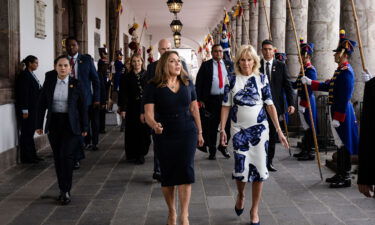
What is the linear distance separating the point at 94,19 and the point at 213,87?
265 inches

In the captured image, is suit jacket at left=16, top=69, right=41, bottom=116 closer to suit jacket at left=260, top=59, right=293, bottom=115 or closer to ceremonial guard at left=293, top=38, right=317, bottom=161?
suit jacket at left=260, top=59, right=293, bottom=115

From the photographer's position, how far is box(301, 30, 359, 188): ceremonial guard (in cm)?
536

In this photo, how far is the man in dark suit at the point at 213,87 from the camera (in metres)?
7.51

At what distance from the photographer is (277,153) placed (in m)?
8.02

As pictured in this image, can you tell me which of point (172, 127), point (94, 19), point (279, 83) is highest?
point (94, 19)

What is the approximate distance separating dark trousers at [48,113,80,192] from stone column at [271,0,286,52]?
27.5 ft

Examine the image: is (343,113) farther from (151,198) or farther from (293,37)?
(293,37)

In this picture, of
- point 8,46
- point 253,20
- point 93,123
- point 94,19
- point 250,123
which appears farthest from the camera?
point 253,20

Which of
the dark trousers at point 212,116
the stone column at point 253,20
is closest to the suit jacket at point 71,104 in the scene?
the dark trousers at point 212,116

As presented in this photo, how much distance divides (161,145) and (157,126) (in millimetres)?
169

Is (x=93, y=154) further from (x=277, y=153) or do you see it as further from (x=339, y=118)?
(x=339, y=118)

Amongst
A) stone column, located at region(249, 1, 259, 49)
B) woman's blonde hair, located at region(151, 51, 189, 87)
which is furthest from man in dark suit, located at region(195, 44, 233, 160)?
stone column, located at region(249, 1, 259, 49)

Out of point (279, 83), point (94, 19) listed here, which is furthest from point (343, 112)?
point (94, 19)

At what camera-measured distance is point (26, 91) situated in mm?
7117
